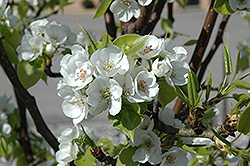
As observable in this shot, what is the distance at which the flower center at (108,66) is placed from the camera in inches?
18.4

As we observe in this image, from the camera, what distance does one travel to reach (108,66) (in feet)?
1.55

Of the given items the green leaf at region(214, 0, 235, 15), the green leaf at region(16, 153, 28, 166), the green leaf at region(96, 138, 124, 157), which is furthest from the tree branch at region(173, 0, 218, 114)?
the green leaf at region(16, 153, 28, 166)

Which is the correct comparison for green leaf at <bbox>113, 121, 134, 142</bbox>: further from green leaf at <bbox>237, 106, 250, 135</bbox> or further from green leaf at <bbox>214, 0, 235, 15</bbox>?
green leaf at <bbox>214, 0, 235, 15</bbox>

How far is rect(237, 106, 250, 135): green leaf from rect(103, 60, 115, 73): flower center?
0.71 ft

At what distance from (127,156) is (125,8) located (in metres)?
0.32

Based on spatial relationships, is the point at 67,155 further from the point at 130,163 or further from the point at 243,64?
the point at 243,64

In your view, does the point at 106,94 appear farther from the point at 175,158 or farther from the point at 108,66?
the point at 175,158

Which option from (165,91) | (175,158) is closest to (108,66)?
(165,91)

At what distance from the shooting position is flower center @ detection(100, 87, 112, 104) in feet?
1.53

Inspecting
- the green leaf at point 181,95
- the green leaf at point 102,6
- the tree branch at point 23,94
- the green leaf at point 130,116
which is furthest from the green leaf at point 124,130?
the tree branch at point 23,94

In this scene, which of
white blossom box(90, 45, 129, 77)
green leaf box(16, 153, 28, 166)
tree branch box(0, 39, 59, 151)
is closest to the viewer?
white blossom box(90, 45, 129, 77)

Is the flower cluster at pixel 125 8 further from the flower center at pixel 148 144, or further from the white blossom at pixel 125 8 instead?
the flower center at pixel 148 144

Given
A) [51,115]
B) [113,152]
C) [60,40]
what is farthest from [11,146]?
[51,115]

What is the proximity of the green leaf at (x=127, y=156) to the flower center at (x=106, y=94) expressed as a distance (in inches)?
4.4
